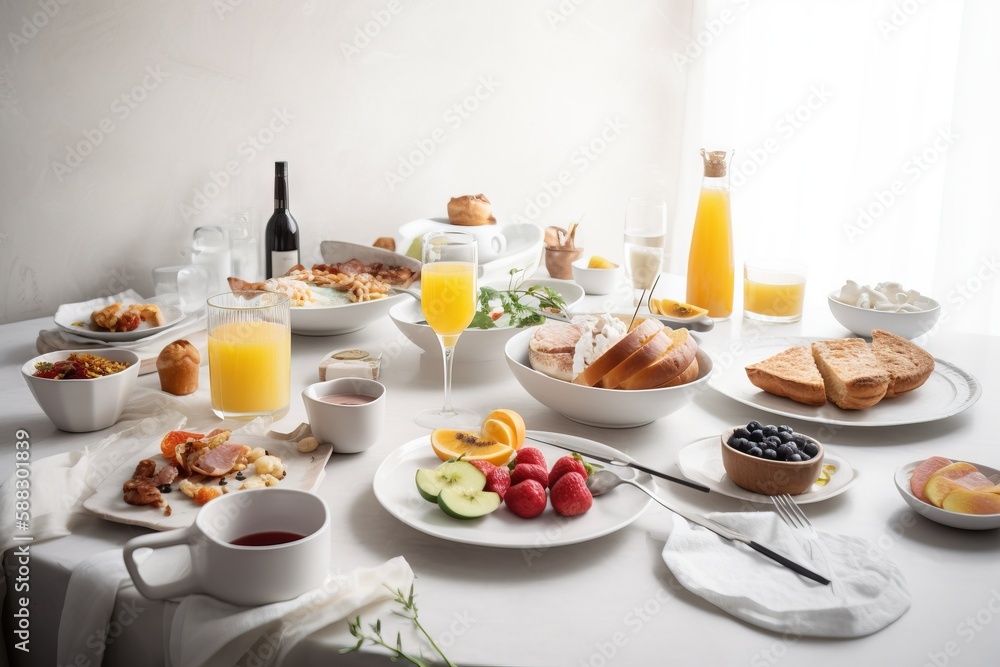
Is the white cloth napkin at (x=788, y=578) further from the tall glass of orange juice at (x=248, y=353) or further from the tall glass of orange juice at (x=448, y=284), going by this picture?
the tall glass of orange juice at (x=248, y=353)

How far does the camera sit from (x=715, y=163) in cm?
188

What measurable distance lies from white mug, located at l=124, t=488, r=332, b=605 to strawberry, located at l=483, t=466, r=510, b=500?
0.25 metres

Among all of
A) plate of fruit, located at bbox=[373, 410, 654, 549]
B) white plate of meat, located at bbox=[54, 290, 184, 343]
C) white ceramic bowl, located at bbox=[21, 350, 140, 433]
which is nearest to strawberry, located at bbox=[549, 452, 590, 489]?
plate of fruit, located at bbox=[373, 410, 654, 549]

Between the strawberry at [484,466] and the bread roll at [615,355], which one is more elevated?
the bread roll at [615,355]

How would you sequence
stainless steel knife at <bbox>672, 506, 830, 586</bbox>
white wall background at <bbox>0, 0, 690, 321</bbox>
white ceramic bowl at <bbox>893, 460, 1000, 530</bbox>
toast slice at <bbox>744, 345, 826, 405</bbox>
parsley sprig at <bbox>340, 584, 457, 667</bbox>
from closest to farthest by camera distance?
parsley sprig at <bbox>340, 584, 457, 667</bbox> < stainless steel knife at <bbox>672, 506, 830, 586</bbox> < white ceramic bowl at <bbox>893, 460, 1000, 530</bbox> < toast slice at <bbox>744, 345, 826, 405</bbox> < white wall background at <bbox>0, 0, 690, 321</bbox>

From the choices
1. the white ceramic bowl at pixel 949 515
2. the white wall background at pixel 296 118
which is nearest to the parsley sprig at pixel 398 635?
the white ceramic bowl at pixel 949 515

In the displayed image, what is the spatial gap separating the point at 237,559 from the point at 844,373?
1061mm

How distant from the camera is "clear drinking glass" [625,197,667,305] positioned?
197 centimetres

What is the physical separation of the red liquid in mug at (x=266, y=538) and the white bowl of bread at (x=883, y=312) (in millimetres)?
1388

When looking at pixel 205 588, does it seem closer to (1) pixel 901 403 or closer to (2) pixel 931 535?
(2) pixel 931 535

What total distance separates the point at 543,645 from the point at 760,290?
1.37m

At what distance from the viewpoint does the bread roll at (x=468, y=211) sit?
233 cm

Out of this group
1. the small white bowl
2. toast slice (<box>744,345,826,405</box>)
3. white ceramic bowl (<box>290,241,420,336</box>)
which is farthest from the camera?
the small white bowl

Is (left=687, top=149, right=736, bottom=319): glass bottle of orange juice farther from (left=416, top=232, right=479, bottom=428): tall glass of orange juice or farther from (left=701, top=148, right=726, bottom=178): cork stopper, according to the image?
(left=416, top=232, right=479, bottom=428): tall glass of orange juice
